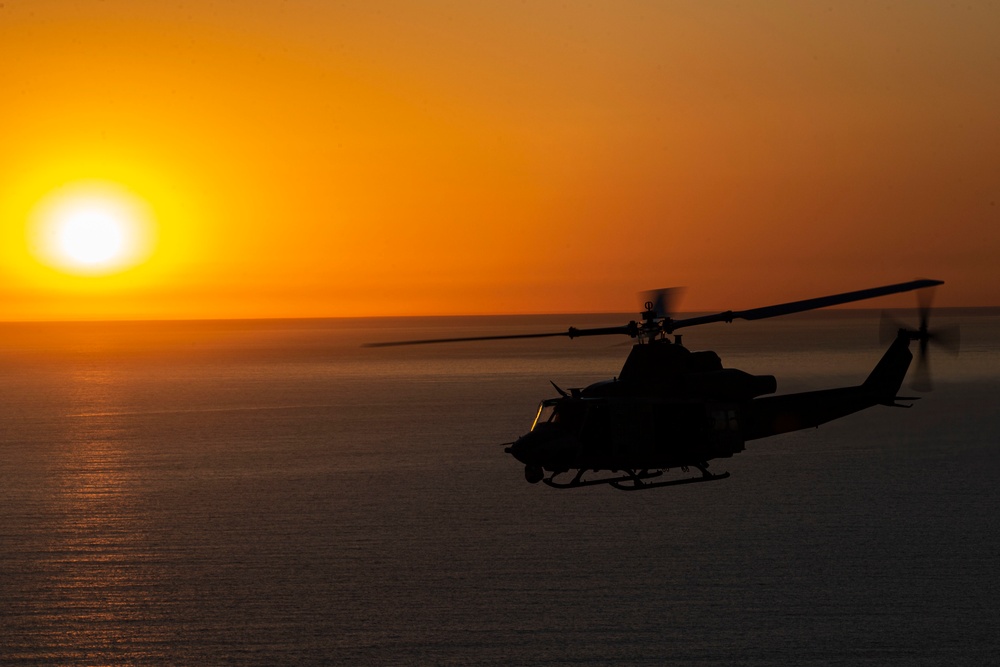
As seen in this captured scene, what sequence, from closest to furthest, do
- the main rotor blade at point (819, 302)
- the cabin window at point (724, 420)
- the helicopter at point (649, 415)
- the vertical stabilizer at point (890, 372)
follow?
the main rotor blade at point (819, 302) → the helicopter at point (649, 415) → the cabin window at point (724, 420) → the vertical stabilizer at point (890, 372)

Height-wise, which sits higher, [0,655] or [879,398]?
[879,398]

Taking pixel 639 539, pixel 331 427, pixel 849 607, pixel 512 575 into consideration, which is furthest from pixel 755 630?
pixel 331 427

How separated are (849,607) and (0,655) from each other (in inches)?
959

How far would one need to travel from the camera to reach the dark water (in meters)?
33.7

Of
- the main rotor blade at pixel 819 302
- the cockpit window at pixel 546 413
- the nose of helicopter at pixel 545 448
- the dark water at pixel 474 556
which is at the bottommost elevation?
the dark water at pixel 474 556

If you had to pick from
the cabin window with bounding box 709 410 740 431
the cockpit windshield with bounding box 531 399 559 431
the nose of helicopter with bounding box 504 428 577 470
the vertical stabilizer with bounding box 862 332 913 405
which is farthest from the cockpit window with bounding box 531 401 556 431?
the vertical stabilizer with bounding box 862 332 913 405

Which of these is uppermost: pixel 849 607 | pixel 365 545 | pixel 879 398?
pixel 879 398

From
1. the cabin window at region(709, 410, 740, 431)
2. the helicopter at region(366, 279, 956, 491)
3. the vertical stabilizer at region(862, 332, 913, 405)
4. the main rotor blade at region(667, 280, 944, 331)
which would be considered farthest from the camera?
the vertical stabilizer at region(862, 332, 913, 405)

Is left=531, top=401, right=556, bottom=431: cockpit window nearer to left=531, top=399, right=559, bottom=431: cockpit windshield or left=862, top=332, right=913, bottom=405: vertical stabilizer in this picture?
left=531, top=399, right=559, bottom=431: cockpit windshield

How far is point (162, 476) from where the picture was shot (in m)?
66.4

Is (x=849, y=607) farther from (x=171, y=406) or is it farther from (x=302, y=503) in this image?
(x=171, y=406)

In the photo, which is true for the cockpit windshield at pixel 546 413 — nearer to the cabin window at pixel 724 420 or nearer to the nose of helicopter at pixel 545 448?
the nose of helicopter at pixel 545 448

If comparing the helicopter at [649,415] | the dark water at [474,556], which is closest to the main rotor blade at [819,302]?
the helicopter at [649,415]

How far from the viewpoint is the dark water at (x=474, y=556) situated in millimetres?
33688
